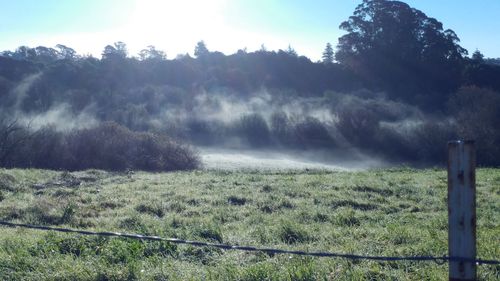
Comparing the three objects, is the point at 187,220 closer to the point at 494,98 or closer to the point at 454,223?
the point at 454,223

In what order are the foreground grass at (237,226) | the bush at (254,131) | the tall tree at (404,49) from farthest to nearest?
1. the tall tree at (404,49)
2. the bush at (254,131)
3. the foreground grass at (237,226)

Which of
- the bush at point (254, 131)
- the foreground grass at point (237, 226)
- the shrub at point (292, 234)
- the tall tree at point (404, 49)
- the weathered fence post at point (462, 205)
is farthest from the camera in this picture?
the tall tree at point (404, 49)

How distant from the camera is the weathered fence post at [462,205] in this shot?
3.09 metres

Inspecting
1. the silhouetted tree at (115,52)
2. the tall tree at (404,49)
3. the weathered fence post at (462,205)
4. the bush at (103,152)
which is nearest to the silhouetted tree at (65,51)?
the silhouetted tree at (115,52)

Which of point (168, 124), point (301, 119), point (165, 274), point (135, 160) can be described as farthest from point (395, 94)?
point (165, 274)

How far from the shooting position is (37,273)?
5285 millimetres

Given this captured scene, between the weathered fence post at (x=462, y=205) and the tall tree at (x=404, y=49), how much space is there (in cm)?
5091

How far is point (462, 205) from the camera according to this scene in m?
3.16

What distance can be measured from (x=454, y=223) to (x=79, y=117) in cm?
3922

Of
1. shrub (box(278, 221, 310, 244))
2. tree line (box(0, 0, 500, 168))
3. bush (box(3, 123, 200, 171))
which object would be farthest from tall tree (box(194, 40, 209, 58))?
shrub (box(278, 221, 310, 244))

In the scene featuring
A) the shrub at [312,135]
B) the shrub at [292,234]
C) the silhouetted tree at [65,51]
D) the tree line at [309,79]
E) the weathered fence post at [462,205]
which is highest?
the silhouetted tree at [65,51]

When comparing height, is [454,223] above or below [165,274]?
above

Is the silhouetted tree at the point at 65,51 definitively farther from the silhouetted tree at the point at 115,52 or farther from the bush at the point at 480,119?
the bush at the point at 480,119

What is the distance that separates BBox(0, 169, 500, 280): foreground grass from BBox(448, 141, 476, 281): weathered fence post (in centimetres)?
159
